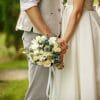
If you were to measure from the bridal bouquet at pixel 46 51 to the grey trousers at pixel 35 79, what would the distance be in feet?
1.18

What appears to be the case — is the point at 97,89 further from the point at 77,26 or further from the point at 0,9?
the point at 0,9

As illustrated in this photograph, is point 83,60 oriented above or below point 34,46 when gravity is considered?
below

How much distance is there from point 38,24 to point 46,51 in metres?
0.27

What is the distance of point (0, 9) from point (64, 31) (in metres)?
7.35

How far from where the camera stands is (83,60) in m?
3.73

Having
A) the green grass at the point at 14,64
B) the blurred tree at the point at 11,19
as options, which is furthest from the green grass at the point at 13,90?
the blurred tree at the point at 11,19

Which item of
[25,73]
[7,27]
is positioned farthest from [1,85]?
[7,27]

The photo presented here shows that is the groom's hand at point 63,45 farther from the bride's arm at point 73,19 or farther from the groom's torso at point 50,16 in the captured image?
the groom's torso at point 50,16

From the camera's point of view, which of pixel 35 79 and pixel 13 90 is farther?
pixel 13 90

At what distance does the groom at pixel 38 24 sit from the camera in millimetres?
3766

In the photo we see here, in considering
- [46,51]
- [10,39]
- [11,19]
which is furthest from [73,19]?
[10,39]

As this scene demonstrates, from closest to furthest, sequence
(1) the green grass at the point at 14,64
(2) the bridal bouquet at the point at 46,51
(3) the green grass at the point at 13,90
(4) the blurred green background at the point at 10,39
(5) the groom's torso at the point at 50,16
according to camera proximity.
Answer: (2) the bridal bouquet at the point at 46,51
(5) the groom's torso at the point at 50,16
(3) the green grass at the point at 13,90
(1) the green grass at the point at 14,64
(4) the blurred green background at the point at 10,39

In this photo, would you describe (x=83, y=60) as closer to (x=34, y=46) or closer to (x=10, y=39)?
(x=34, y=46)

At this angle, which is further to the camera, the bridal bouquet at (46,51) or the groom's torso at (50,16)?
the groom's torso at (50,16)
